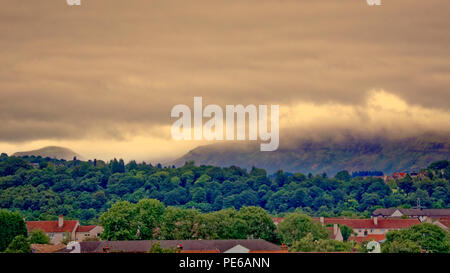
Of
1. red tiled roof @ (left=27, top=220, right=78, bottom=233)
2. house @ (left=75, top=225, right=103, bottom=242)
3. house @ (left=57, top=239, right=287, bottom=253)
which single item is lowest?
house @ (left=57, top=239, right=287, bottom=253)

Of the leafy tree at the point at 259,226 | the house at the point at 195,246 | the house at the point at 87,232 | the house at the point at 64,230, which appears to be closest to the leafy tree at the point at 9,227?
the house at the point at 195,246

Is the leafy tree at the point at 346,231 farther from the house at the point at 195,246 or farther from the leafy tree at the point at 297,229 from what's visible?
the house at the point at 195,246

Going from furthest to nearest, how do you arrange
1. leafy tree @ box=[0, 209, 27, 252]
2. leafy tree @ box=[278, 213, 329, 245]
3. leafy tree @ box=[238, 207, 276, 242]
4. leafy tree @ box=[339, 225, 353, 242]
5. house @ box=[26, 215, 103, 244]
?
house @ box=[26, 215, 103, 244]
leafy tree @ box=[339, 225, 353, 242]
leafy tree @ box=[278, 213, 329, 245]
leafy tree @ box=[238, 207, 276, 242]
leafy tree @ box=[0, 209, 27, 252]

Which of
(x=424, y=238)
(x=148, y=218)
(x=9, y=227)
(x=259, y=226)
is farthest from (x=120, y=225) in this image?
(x=424, y=238)

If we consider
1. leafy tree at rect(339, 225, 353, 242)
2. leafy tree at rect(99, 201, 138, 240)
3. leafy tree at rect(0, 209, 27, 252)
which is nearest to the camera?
leafy tree at rect(99, 201, 138, 240)

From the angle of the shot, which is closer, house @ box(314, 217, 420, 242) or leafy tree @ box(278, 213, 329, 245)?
leafy tree @ box(278, 213, 329, 245)

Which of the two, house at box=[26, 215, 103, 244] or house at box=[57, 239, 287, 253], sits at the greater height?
house at box=[26, 215, 103, 244]

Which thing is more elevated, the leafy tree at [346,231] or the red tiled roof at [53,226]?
the red tiled roof at [53,226]

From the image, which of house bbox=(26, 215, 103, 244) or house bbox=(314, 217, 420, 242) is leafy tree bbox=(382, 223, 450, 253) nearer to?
house bbox=(314, 217, 420, 242)

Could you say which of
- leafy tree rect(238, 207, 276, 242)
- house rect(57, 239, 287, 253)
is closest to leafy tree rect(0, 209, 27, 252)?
house rect(57, 239, 287, 253)

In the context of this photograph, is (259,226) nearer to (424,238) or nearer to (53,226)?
(424,238)

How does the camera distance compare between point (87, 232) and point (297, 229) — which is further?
point (87, 232)
